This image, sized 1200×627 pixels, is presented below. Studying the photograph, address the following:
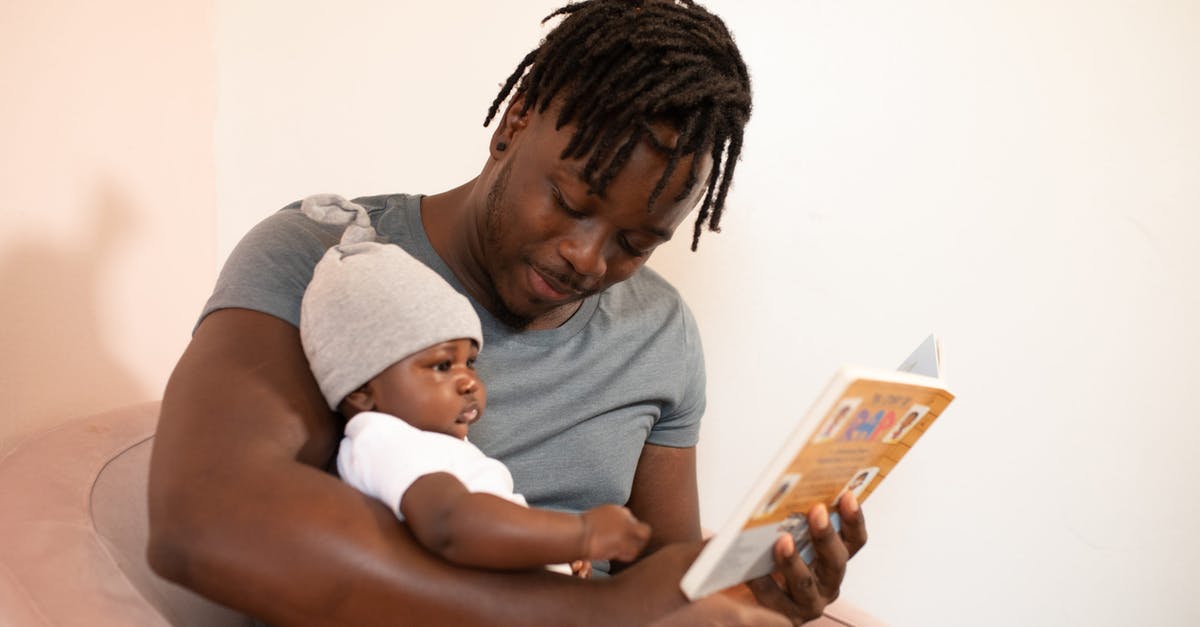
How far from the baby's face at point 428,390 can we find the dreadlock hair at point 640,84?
30 centimetres

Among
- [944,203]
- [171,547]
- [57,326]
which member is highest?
[944,203]

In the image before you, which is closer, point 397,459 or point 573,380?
point 397,459

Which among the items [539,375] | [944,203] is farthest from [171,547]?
[944,203]

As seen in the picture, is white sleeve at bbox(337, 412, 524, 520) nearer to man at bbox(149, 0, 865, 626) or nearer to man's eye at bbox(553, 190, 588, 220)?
man at bbox(149, 0, 865, 626)

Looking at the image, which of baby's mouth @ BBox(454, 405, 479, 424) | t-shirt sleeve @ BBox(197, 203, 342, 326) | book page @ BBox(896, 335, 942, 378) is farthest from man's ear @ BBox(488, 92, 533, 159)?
book page @ BBox(896, 335, 942, 378)

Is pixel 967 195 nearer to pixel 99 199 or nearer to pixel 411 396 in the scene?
pixel 411 396

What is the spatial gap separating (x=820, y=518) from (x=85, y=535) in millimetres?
881

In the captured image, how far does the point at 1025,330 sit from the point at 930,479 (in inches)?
14.9

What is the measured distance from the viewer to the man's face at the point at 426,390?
1.15 m

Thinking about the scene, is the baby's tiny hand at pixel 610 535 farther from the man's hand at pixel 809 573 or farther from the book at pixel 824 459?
the man's hand at pixel 809 573

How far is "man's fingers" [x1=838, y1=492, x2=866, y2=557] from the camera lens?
1295 mm

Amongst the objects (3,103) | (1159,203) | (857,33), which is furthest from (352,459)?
(1159,203)

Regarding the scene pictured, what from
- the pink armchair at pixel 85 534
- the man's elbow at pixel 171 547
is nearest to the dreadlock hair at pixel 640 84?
the man's elbow at pixel 171 547

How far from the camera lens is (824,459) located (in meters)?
1.09
